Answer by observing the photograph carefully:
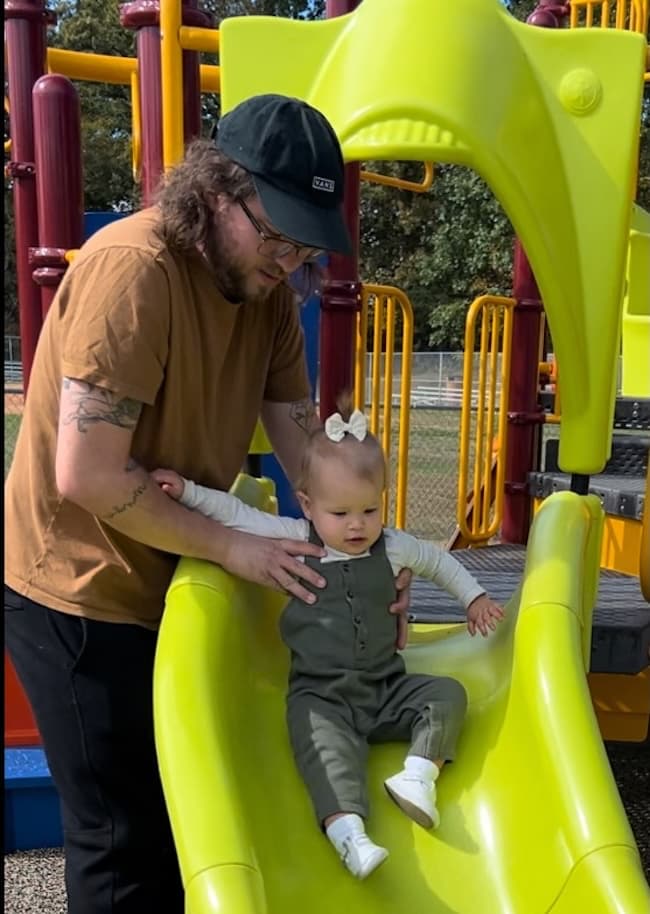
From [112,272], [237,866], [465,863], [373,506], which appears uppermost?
[112,272]

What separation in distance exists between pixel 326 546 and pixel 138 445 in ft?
1.44

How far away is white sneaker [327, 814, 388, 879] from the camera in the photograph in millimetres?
1614

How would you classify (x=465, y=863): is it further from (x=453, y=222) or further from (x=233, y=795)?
(x=453, y=222)

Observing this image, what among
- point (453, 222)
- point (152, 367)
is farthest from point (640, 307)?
point (453, 222)

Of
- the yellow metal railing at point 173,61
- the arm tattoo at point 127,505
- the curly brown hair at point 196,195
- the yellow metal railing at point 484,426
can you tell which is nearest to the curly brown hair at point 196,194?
the curly brown hair at point 196,195

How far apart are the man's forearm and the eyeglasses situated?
15.8 inches

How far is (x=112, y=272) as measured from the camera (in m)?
1.49

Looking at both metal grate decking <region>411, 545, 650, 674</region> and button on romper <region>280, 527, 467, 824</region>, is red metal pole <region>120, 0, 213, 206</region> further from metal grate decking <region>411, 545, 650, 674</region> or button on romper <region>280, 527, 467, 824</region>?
metal grate decking <region>411, 545, 650, 674</region>

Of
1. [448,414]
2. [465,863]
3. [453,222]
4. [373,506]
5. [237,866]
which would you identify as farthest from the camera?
[453,222]

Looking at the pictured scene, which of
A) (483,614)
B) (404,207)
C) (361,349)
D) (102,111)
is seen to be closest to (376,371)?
(361,349)

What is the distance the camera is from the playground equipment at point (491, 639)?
1554 mm

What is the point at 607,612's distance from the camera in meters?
2.70

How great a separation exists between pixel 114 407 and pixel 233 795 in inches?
24.9

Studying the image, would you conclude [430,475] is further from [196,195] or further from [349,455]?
[196,195]
